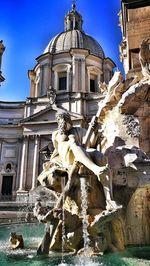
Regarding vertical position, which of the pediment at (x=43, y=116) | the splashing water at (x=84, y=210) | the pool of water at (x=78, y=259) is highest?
the pediment at (x=43, y=116)

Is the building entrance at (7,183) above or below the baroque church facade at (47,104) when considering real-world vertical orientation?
below

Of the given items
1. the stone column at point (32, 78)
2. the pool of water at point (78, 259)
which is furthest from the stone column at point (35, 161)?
the pool of water at point (78, 259)

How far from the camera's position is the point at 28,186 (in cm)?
3189

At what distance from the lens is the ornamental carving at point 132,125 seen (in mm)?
6074

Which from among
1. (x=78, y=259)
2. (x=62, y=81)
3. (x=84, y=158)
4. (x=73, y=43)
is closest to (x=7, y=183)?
(x=62, y=81)

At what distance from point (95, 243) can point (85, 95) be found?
1261 inches

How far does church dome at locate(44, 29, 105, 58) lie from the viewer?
41.6 m

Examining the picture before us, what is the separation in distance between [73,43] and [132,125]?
37.5 m

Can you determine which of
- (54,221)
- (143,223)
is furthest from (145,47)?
(54,221)

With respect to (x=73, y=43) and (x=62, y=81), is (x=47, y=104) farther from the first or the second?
(x=73, y=43)

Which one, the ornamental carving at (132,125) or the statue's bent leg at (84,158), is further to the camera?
the ornamental carving at (132,125)

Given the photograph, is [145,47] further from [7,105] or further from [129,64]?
[7,105]

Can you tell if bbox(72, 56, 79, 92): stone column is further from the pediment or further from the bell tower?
the bell tower

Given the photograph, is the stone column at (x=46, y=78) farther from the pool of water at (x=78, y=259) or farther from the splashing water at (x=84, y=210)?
the pool of water at (x=78, y=259)
